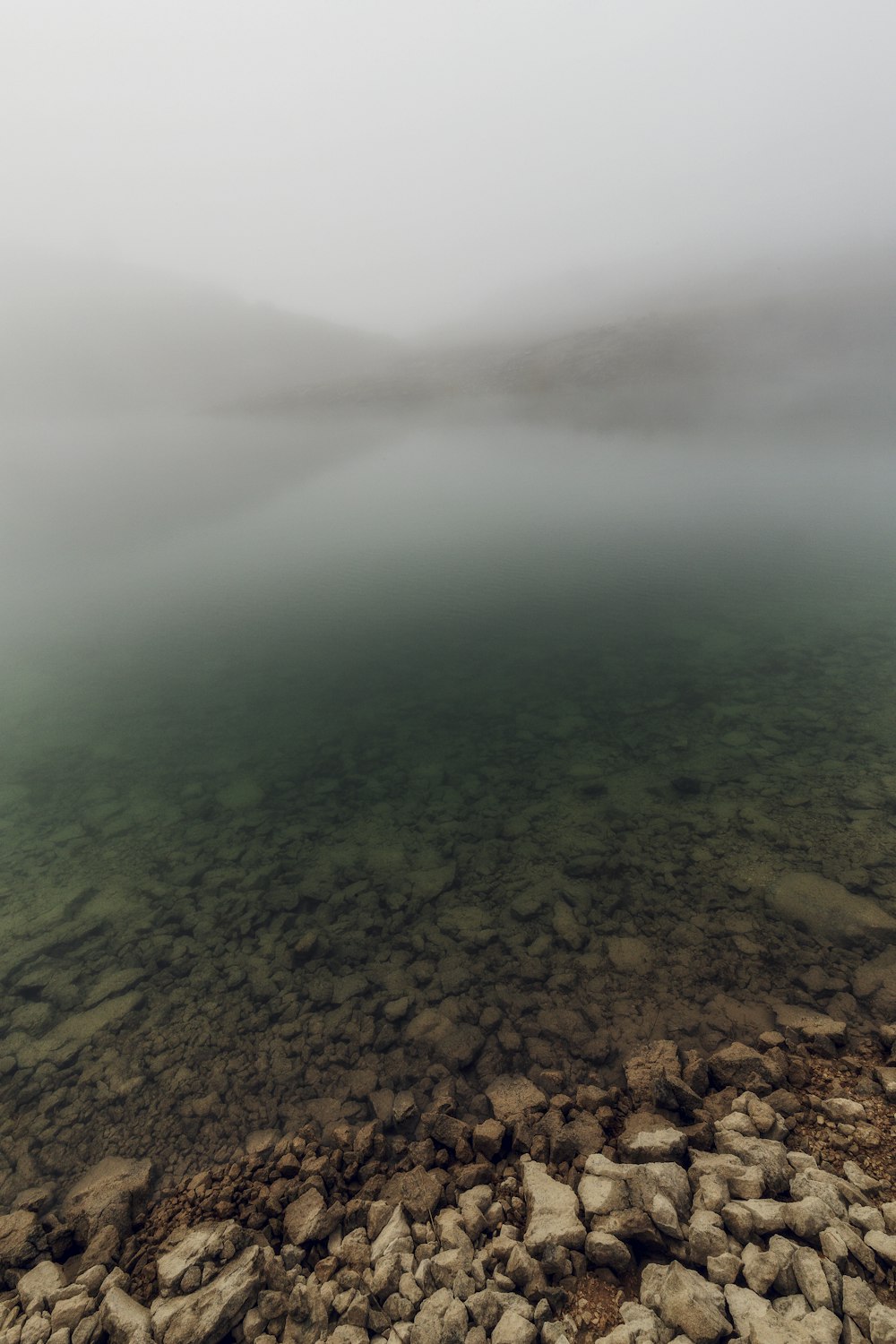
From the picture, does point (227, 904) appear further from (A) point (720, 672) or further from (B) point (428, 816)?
(A) point (720, 672)

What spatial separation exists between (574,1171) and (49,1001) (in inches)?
371

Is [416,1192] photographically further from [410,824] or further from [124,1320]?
[410,824]

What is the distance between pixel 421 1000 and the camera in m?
9.92

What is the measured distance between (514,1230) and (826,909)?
8.06m

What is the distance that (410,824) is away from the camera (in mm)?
14203

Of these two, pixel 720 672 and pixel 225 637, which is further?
pixel 225 637

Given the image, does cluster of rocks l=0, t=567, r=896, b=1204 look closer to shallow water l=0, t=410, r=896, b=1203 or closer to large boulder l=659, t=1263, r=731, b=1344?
shallow water l=0, t=410, r=896, b=1203

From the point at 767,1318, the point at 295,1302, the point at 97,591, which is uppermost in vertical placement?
the point at 97,591

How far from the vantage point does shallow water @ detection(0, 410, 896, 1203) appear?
30.2 ft

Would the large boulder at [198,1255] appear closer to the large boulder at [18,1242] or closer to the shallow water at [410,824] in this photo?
the shallow water at [410,824]

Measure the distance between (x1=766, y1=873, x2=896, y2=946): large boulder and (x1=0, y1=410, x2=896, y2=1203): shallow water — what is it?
221mm

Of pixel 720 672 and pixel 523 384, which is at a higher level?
pixel 523 384

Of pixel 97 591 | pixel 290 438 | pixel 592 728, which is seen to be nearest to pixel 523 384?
pixel 290 438

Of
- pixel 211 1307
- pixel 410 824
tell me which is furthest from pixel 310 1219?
pixel 410 824
